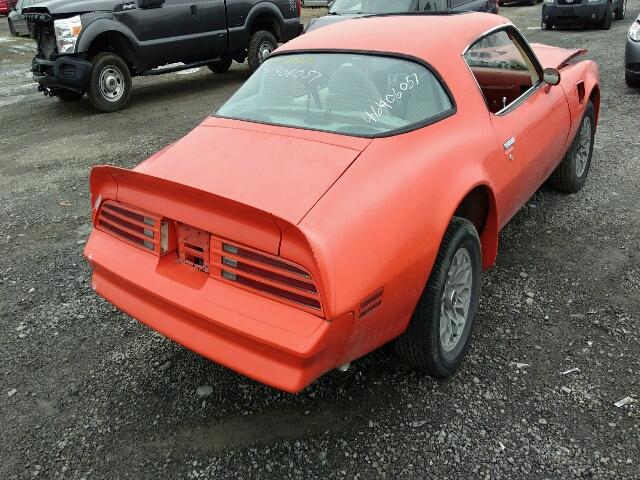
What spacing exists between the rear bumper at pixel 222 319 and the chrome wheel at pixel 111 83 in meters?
6.29

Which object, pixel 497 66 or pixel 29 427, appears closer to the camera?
pixel 29 427

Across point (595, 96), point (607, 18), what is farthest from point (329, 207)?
point (607, 18)

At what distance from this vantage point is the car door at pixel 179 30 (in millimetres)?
8312

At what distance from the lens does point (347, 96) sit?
2.89 metres

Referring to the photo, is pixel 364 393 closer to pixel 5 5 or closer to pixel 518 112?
pixel 518 112

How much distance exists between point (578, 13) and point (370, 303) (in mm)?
12949

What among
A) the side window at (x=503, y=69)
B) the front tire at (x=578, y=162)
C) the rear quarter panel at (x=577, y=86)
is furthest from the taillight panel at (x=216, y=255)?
the front tire at (x=578, y=162)

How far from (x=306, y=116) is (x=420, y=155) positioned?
635 mm

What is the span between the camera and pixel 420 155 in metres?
2.57

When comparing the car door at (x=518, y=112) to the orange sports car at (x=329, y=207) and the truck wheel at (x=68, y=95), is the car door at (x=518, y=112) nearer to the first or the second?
the orange sports car at (x=329, y=207)

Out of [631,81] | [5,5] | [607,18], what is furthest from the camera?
[5,5]

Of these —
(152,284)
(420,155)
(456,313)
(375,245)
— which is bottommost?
(456,313)

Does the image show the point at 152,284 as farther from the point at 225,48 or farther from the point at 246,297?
the point at 225,48

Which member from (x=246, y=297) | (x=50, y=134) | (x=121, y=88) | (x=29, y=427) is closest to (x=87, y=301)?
(x=29, y=427)
